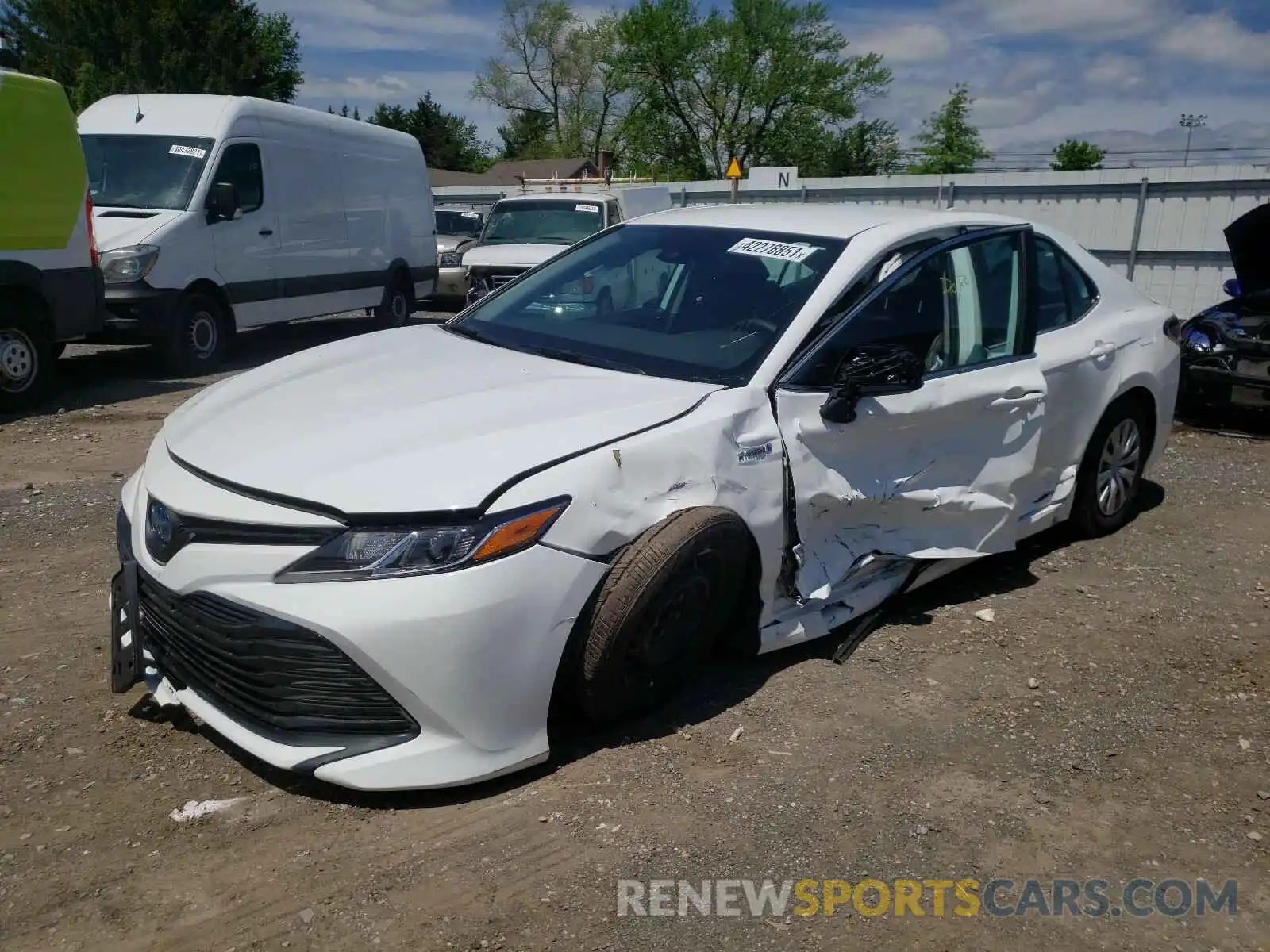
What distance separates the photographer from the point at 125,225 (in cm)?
980

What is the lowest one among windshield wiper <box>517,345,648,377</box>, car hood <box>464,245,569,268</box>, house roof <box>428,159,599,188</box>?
windshield wiper <box>517,345,648,377</box>

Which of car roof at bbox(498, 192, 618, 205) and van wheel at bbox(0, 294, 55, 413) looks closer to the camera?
van wheel at bbox(0, 294, 55, 413)

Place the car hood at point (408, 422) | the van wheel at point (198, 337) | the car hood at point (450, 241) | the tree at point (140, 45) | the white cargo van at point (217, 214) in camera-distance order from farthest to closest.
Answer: the tree at point (140, 45) → the car hood at point (450, 241) → the van wheel at point (198, 337) → the white cargo van at point (217, 214) → the car hood at point (408, 422)

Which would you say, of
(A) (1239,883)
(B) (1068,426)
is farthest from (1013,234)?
(A) (1239,883)

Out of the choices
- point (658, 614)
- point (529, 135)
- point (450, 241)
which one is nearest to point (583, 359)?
point (658, 614)

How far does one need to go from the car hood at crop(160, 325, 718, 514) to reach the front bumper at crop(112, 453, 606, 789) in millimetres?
166

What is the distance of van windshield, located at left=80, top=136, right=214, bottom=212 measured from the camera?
1012 centimetres

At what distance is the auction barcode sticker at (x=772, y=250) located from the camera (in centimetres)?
408

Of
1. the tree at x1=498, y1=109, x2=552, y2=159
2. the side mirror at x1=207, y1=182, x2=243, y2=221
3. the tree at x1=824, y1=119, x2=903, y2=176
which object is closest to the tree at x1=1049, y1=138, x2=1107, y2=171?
the tree at x1=824, y1=119, x2=903, y2=176

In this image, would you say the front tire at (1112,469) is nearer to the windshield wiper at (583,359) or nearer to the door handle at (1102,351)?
the door handle at (1102,351)

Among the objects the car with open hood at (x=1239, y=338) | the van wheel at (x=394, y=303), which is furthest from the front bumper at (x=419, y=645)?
the van wheel at (x=394, y=303)

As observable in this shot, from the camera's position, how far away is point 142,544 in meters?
3.13

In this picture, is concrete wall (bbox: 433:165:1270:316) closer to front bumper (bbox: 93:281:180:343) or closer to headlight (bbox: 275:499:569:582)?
front bumper (bbox: 93:281:180:343)

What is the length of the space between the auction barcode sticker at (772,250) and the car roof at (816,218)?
0.11m
